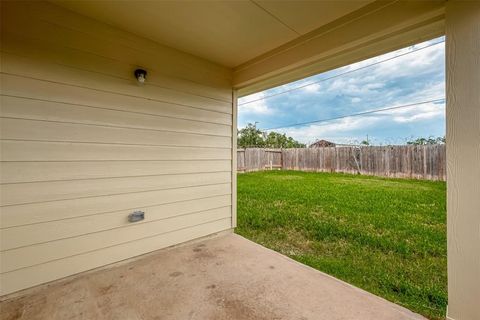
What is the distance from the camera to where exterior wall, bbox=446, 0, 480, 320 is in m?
1.20

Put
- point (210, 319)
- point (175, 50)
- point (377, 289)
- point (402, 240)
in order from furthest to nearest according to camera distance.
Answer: point (402, 240) < point (175, 50) < point (377, 289) < point (210, 319)

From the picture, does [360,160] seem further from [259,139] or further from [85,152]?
[259,139]

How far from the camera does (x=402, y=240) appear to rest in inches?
101

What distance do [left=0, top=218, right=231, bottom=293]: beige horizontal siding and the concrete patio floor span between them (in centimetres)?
7

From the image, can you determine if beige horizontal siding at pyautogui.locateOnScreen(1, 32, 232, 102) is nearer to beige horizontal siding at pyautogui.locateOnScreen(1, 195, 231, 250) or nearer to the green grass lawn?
beige horizontal siding at pyautogui.locateOnScreen(1, 195, 231, 250)

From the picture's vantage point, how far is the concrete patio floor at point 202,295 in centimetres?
138

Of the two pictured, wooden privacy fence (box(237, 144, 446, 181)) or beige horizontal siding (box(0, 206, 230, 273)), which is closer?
beige horizontal siding (box(0, 206, 230, 273))

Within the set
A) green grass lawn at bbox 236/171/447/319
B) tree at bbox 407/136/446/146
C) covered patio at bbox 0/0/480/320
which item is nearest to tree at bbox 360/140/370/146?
tree at bbox 407/136/446/146

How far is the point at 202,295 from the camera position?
157cm

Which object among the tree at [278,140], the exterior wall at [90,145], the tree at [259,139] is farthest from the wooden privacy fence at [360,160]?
the exterior wall at [90,145]

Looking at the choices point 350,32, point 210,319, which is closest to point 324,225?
point 210,319

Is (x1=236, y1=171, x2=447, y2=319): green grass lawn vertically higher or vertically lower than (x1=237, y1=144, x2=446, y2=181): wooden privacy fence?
lower

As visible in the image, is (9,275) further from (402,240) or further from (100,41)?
(402,240)

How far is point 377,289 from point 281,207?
2.40 meters
